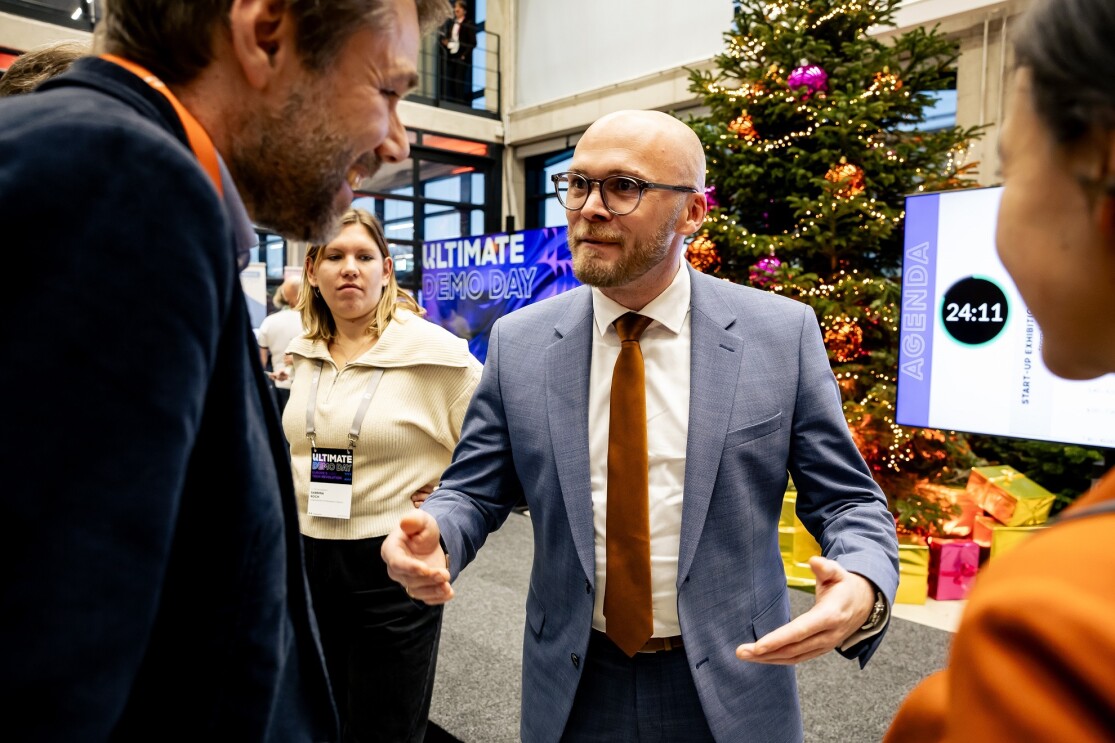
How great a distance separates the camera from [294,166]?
854 millimetres

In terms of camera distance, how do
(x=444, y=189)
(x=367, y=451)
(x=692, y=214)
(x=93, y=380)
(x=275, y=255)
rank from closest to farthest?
(x=93, y=380), (x=692, y=214), (x=367, y=451), (x=275, y=255), (x=444, y=189)

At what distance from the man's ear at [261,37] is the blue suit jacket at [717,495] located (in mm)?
926

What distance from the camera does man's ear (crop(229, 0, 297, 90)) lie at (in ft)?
2.49

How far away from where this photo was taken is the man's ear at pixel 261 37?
76 centimetres

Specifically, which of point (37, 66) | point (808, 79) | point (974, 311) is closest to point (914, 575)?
point (974, 311)

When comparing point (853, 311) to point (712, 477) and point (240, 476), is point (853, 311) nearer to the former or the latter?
point (712, 477)

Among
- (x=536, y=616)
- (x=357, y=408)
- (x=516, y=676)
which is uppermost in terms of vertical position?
(x=357, y=408)

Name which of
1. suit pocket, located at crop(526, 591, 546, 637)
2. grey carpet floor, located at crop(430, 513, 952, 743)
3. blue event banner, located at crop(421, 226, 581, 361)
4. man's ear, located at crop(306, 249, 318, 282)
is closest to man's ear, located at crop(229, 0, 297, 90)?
suit pocket, located at crop(526, 591, 546, 637)

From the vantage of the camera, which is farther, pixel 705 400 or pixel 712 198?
pixel 712 198

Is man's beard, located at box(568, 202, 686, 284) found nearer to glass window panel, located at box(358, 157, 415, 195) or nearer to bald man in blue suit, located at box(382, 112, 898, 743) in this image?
bald man in blue suit, located at box(382, 112, 898, 743)

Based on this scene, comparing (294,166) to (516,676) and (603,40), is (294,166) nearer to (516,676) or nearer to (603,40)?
(516,676)

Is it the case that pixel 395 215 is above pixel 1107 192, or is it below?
above

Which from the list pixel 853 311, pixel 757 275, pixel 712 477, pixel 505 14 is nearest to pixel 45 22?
pixel 505 14

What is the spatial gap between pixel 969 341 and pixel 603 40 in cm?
856
